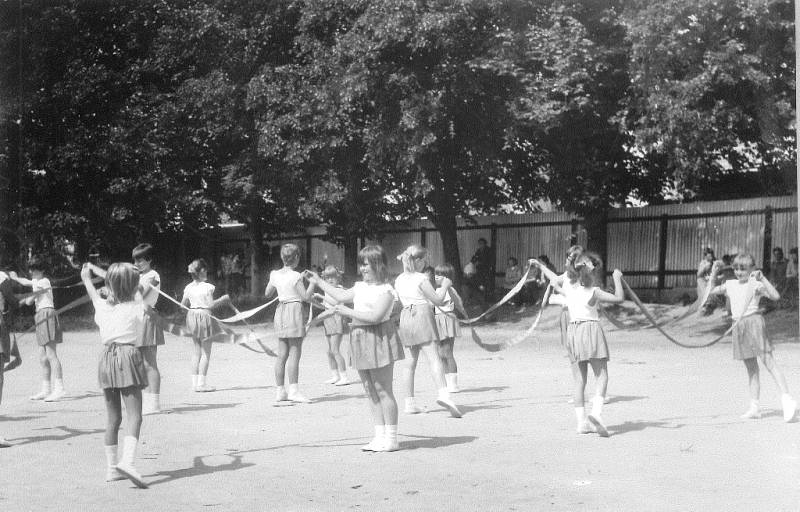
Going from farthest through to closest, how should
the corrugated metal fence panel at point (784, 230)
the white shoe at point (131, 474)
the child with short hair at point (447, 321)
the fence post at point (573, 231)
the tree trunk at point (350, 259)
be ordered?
the tree trunk at point (350, 259) → the fence post at point (573, 231) → the corrugated metal fence panel at point (784, 230) → the child with short hair at point (447, 321) → the white shoe at point (131, 474)

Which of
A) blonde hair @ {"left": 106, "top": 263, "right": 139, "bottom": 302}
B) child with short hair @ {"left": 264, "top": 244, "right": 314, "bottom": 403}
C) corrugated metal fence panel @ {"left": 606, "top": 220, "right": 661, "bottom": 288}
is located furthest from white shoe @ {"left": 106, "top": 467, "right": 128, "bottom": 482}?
corrugated metal fence panel @ {"left": 606, "top": 220, "right": 661, "bottom": 288}

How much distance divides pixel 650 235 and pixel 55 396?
61.0ft

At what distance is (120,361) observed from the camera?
7543mm

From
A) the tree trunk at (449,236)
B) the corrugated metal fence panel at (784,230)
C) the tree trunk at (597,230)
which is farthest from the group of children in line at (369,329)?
the tree trunk at (597,230)

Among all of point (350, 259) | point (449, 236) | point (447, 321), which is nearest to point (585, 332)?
point (447, 321)

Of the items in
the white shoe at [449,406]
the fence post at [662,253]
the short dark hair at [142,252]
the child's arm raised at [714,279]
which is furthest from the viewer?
the fence post at [662,253]

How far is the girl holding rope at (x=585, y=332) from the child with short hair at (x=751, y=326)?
1.27 m

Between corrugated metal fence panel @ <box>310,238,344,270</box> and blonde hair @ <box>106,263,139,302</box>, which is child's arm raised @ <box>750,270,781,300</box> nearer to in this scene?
blonde hair @ <box>106,263,139,302</box>

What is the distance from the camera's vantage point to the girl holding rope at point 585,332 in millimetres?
9336

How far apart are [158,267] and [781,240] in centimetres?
2129

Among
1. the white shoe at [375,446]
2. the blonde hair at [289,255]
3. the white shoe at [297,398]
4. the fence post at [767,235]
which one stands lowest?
the white shoe at [297,398]

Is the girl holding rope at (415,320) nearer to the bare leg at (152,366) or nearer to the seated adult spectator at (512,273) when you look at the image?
the bare leg at (152,366)

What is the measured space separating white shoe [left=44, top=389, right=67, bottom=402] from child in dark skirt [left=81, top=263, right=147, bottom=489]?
5055 millimetres

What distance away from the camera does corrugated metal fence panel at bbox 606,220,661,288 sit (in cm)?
2777
